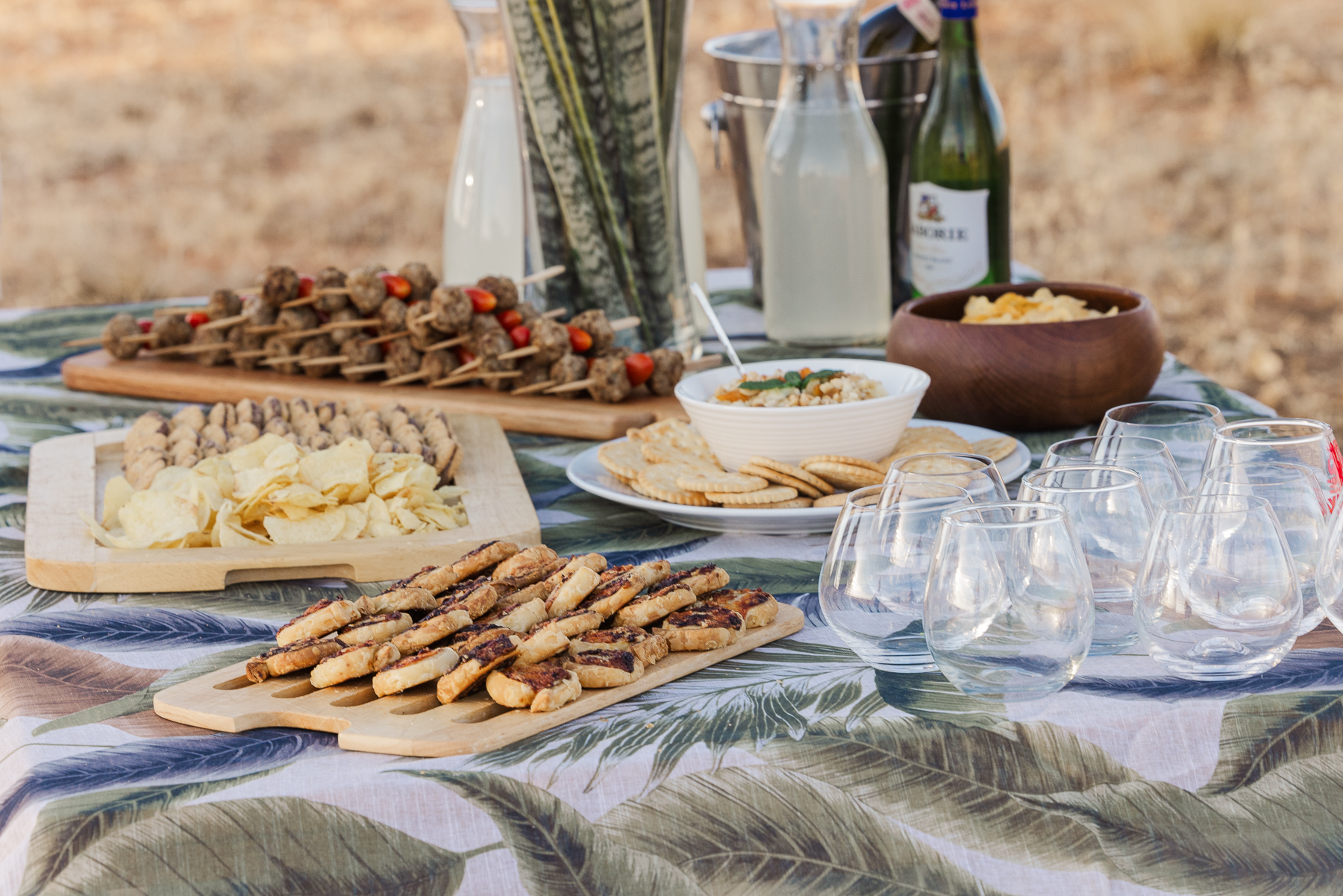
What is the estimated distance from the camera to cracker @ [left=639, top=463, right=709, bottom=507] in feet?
4.03

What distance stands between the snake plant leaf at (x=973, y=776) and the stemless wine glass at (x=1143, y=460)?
0.22 meters

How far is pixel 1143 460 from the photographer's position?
3.25 feet

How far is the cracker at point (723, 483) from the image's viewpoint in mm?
1197

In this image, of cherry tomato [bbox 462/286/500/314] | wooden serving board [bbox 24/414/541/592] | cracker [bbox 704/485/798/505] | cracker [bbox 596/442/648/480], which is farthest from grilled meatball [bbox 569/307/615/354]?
cracker [bbox 704/485/798/505]

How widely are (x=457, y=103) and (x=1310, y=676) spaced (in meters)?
8.95

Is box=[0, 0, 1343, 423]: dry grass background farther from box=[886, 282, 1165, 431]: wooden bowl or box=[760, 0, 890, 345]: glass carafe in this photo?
box=[886, 282, 1165, 431]: wooden bowl

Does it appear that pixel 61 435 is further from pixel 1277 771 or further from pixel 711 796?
pixel 1277 771

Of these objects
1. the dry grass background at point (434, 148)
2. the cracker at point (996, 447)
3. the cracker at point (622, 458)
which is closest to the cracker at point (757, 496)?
the cracker at point (622, 458)

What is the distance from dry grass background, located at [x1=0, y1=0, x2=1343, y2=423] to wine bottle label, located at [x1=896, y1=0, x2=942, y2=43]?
4116mm

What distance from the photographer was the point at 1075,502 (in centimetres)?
91

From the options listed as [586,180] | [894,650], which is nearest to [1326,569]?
[894,650]

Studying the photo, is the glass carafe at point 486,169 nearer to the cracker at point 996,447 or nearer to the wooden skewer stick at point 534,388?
the wooden skewer stick at point 534,388

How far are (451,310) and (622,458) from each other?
19.4 inches

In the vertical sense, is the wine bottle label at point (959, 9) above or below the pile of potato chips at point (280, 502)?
above
